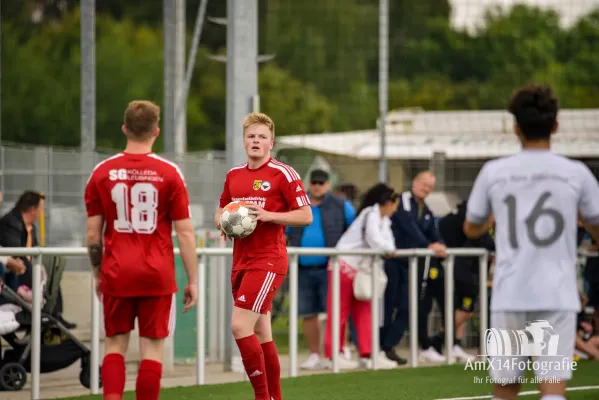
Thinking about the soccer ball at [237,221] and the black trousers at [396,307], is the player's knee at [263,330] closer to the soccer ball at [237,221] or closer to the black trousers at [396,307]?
the soccer ball at [237,221]

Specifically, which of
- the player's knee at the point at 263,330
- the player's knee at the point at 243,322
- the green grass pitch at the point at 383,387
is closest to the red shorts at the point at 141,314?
the player's knee at the point at 243,322

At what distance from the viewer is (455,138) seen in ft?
80.0

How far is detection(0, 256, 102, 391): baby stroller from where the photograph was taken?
33.9 feet

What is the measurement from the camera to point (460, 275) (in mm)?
14102

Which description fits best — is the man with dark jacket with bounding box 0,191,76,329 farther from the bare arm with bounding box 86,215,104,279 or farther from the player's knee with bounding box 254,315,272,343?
the bare arm with bounding box 86,215,104,279

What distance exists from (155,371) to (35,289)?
283 centimetres

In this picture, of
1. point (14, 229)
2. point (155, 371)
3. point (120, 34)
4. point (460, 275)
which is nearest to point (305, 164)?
point (460, 275)

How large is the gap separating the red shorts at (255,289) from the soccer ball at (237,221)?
28 centimetres

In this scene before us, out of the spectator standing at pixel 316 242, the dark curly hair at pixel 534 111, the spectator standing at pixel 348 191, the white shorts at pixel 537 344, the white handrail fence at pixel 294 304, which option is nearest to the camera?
the white shorts at pixel 537 344

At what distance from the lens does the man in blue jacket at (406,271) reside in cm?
1367

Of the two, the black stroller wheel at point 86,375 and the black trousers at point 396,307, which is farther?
the black trousers at point 396,307

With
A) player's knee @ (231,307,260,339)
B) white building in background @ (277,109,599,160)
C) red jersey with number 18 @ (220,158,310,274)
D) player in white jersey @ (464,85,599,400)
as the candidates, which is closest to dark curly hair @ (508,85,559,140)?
player in white jersey @ (464,85,599,400)

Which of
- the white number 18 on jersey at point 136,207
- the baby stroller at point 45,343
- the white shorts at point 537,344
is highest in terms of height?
the white number 18 on jersey at point 136,207

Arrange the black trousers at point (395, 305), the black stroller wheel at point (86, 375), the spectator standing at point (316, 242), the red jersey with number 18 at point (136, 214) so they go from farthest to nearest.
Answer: the black trousers at point (395, 305) → the spectator standing at point (316, 242) → the black stroller wheel at point (86, 375) → the red jersey with number 18 at point (136, 214)
